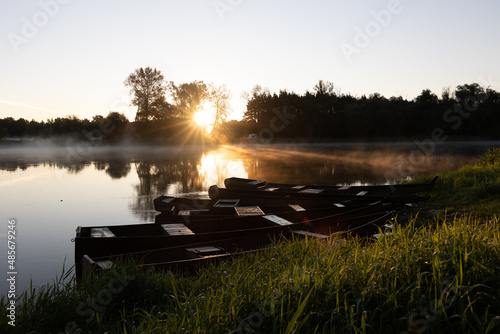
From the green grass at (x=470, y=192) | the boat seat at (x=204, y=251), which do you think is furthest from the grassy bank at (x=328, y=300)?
the green grass at (x=470, y=192)

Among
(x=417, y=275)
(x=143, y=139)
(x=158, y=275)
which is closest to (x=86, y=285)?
(x=158, y=275)

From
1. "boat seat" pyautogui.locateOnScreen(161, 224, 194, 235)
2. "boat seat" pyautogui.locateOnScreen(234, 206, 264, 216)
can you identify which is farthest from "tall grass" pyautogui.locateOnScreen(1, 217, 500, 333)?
"boat seat" pyautogui.locateOnScreen(234, 206, 264, 216)

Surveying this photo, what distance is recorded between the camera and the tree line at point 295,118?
64.5 meters

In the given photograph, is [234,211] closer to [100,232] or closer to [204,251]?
[204,251]

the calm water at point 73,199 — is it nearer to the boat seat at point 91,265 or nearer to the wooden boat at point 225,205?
the boat seat at point 91,265

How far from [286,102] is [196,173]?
50.8 m

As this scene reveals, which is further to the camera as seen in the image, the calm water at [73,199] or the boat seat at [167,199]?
the boat seat at [167,199]

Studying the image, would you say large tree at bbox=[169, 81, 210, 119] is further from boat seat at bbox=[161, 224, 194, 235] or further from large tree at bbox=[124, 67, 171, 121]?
boat seat at bbox=[161, 224, 194, 235]

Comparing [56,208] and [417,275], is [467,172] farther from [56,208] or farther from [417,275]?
[56,208]

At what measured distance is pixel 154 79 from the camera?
64.7 m

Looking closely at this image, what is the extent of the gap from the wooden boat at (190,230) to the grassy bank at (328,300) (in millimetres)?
2034

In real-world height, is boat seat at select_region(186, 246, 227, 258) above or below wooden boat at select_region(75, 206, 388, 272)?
below

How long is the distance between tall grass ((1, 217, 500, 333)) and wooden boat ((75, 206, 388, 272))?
90.3 inches

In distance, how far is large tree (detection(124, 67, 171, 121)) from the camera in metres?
63.2
